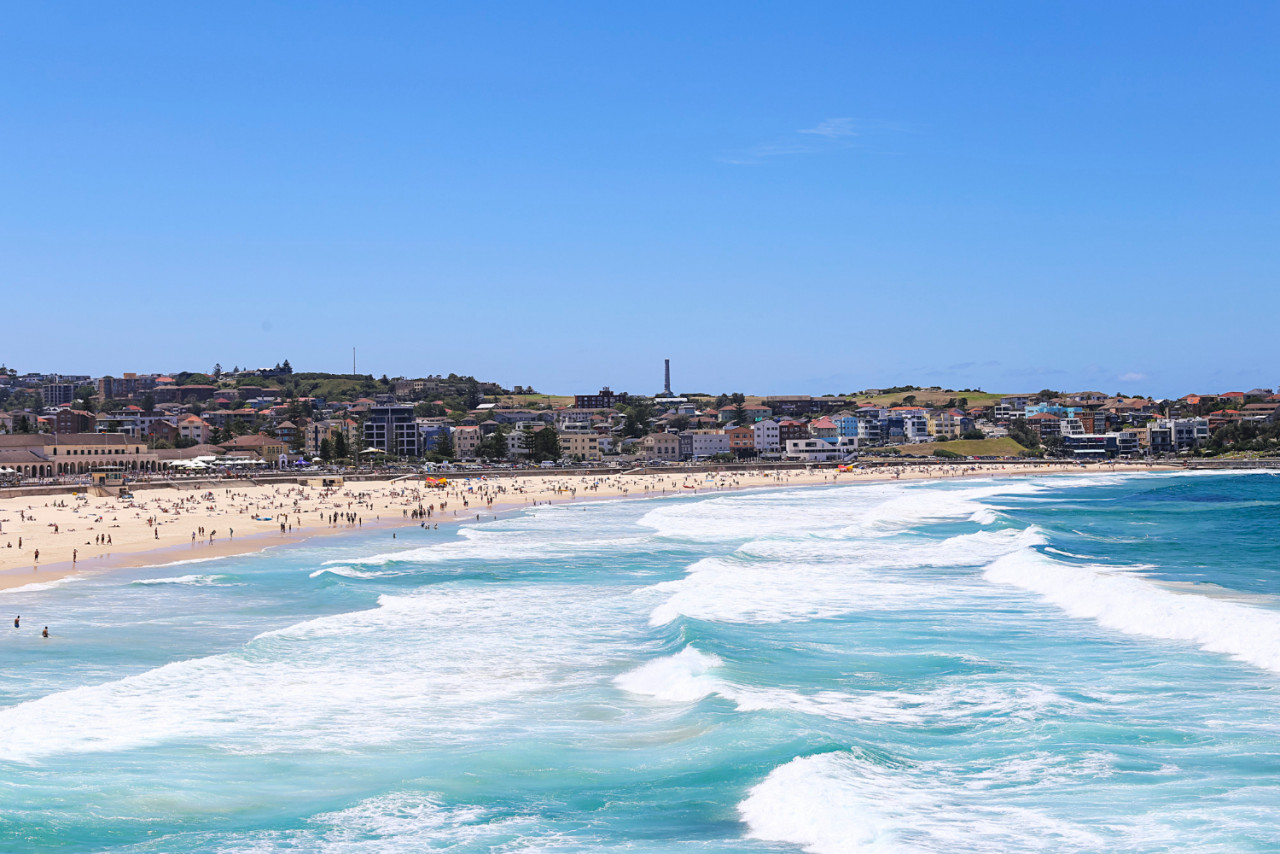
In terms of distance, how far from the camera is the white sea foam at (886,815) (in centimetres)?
1195

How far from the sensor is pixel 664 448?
146 m

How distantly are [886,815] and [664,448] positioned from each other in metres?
133

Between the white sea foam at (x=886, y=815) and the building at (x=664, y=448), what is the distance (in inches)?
5121

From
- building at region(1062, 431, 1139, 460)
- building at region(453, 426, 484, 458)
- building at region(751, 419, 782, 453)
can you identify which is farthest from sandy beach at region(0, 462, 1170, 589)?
building at region(1062, 431, 1139, 460)

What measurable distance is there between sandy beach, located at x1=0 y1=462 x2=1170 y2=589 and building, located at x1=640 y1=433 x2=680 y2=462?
3439 centimetres

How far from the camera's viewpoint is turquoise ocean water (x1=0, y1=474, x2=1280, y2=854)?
41.7ft

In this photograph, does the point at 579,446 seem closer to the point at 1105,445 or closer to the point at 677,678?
the point at 1105,445

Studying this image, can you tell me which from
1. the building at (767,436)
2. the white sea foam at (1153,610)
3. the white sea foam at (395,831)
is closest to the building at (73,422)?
the building at (767,436)

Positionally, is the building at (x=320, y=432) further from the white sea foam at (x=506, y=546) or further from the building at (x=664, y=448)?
the white sea foam at (x=506, y=546)

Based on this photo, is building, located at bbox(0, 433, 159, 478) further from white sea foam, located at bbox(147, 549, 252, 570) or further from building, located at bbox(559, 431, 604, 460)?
white sea foam, located at bbox(147, 549, 252, 570)

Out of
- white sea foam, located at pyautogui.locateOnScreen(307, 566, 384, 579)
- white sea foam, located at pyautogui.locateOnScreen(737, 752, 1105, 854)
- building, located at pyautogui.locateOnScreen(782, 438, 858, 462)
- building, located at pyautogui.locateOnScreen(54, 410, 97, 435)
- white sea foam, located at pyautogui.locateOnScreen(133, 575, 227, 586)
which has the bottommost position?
white sea foam, located at pyautogui.locateOnScreen(737, 752, 1105, 854)

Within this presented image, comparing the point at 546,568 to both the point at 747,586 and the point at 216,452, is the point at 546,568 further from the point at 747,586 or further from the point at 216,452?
the point at 216,452

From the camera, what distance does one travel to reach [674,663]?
67.7 feet

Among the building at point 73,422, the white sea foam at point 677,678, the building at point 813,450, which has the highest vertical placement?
the building at point 73,422
